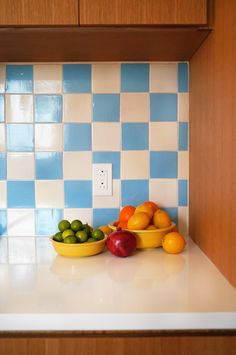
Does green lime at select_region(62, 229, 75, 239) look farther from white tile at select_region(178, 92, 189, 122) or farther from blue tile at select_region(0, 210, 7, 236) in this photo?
white tile at select_region(178, 92, 189, 122)

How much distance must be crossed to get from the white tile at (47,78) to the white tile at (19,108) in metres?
0.05

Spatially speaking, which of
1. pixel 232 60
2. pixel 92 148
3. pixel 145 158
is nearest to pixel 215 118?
pixel 232 60

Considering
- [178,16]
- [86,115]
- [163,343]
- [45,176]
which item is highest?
[178,16]

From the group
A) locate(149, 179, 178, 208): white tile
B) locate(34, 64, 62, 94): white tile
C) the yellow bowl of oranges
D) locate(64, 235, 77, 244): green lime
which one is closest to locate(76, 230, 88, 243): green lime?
locate(64, 235, 77, 244): green lime

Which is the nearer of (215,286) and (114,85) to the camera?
(215,286)

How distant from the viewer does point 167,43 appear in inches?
45.9

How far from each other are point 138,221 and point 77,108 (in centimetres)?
51

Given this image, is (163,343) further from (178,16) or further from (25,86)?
(25,86)

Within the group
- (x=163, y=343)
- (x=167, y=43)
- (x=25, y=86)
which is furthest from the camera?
(x=25, y=86)

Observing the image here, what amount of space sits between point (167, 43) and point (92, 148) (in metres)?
0.47

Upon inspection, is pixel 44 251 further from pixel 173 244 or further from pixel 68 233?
pixel 173 244

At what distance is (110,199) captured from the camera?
1.41m

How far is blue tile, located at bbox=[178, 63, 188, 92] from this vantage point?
1385mm

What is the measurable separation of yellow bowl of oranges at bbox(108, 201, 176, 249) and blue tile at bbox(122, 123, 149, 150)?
10.1 inches
